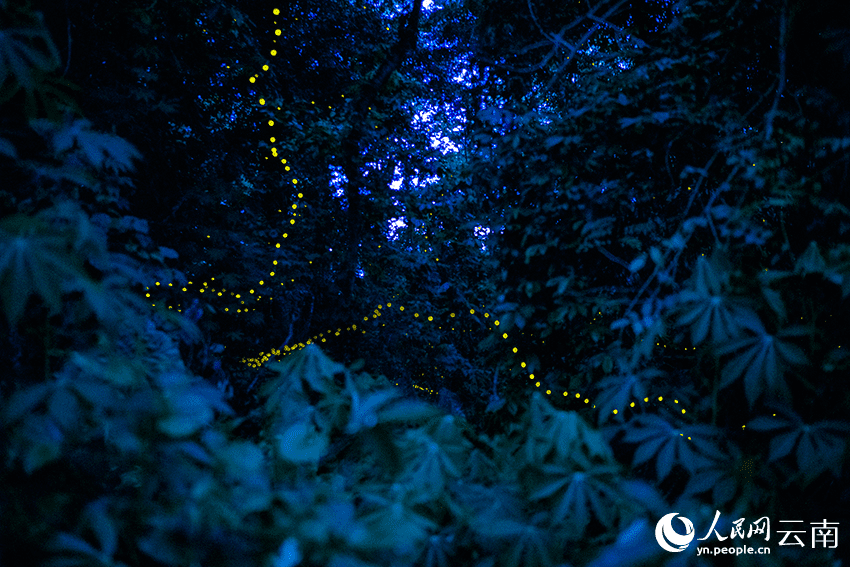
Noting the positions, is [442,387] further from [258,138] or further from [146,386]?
[146,386]

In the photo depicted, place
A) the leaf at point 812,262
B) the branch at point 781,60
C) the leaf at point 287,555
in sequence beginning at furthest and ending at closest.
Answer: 1. the branch at point 781,60
2. the leaf at point 812,262
3. the leaf at point 287,555

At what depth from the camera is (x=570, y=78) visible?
3.05m

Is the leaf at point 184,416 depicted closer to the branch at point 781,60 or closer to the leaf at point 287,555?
the leaf at point 287,555

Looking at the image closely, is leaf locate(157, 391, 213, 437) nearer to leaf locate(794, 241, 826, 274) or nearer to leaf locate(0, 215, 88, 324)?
leaf locate(0, 215, 88, 324)

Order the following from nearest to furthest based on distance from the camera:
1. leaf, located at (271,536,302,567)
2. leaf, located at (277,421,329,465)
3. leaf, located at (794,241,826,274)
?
1. leaf, located at (271,536,302,567)
2. leaf, located at (277,421,329,465)
3. leaf, located at (794,241,826,274)

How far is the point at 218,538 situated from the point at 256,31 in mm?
5947

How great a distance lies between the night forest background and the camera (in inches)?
32.8

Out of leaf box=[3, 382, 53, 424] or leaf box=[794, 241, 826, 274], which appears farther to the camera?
leaf box=[794, 241, 826, 274]

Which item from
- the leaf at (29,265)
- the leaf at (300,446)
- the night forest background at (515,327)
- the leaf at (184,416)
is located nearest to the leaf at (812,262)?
the night forest background at (515,327)

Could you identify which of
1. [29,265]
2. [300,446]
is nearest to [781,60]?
[300,446]

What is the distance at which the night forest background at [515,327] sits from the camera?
83 centimetres

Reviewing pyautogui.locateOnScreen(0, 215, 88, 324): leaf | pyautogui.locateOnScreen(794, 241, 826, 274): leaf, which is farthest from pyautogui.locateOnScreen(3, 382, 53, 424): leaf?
pyautogui.locateOnScreen(794, 241, 826, 274): leaf

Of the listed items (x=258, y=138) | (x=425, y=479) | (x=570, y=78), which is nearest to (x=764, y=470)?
(x=425, y=479)

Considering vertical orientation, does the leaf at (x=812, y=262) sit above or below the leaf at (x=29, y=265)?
above
